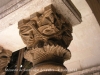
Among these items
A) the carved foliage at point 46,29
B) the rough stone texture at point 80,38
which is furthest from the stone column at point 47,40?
the rough stone texture at point 80,38

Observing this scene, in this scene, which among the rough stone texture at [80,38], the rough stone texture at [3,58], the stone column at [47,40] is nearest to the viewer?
the stone column at [47,40]

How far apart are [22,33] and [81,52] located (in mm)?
1131

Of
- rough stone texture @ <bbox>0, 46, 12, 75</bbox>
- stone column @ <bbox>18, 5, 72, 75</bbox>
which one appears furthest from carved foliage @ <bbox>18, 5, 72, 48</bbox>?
rough stone texture @ <bbox>0, 46, 12, 75</bbox>

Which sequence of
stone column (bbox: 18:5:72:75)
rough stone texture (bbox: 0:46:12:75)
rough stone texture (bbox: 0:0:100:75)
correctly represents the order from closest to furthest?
stone column (bbox: 18:5:72:75) → rough stone texture (bbox: 0:0:100:75) → rough stone texture (bbox: 0:46:12:75)

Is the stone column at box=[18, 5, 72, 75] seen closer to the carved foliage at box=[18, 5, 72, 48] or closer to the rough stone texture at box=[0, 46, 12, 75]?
the carved foliage at box=[18, 5, 72, 48]

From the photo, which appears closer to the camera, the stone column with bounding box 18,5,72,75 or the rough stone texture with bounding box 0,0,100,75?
the stone column with bounding box 18,5,72,75

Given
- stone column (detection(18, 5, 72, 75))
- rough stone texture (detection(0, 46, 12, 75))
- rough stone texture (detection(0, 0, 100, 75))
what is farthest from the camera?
rough stone texture (detection(0, 46, 12, 75))

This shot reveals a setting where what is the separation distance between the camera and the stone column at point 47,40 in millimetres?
1528

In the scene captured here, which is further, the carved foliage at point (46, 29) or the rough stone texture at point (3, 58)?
the rough stone texture at point (3, 58)

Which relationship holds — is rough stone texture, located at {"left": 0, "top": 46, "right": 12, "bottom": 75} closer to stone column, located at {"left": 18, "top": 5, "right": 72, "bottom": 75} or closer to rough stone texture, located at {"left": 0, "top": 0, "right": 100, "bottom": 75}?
rough stone texture, located at {"left": 0, "top": 0, "right": 100, "bottom": 75}

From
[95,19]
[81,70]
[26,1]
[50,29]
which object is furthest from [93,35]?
[26,1]

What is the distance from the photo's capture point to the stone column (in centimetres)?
153

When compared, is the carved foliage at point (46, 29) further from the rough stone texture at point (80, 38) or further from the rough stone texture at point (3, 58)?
the rough stone texture at point (3, 58)

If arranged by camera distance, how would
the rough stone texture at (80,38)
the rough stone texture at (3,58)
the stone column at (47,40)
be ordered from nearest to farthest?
1. the stone column at (47,40)
2. the rough stone texture at (80,38)
3. the rough stone texture at (3,58)
